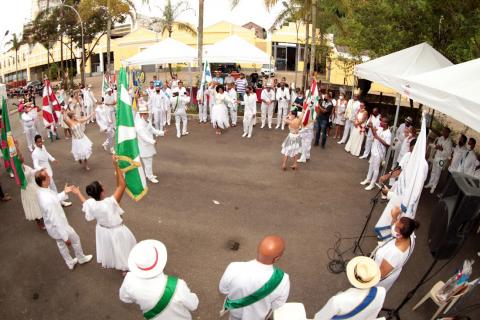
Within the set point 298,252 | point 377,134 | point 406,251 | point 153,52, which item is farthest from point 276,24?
point 406,251

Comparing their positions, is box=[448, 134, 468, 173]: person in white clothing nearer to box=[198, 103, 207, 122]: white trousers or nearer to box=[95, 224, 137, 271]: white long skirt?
box=[95, 224, 137, 271]: white long skirt

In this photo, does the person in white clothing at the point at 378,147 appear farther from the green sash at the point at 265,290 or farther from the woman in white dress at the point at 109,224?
the woman in white dress at the point at 109,224

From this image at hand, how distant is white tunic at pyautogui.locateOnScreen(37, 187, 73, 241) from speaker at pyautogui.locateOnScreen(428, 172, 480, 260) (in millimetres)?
5222

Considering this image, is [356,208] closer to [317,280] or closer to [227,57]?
[317,280]

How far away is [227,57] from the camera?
650 inches

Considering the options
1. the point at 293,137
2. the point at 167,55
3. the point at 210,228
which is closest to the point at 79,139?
the point at 210,228

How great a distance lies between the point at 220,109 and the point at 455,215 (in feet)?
34.5

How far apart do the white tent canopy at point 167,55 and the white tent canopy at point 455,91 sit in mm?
12266

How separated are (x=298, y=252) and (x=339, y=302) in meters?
2.92

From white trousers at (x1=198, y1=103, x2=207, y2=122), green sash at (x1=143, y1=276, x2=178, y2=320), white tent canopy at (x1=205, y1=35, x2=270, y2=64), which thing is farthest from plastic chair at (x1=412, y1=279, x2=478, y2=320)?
white tent canopy at (x1=205, y1=35, x2=270, y2=64)

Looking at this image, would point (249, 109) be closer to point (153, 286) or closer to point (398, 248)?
point (398, 248)

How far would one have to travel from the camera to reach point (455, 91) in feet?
15.9

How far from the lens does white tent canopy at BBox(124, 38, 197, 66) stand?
16141 millimetres

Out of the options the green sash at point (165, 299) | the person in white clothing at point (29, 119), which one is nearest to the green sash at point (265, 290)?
the green sash at point (165, 299)
